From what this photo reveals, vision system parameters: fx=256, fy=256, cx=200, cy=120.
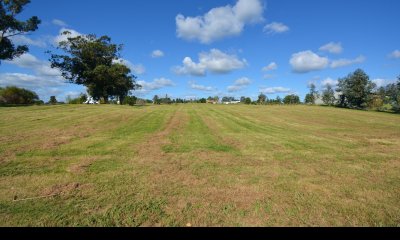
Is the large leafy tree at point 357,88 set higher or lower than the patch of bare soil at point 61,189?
higher

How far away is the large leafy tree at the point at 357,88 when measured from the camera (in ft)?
230

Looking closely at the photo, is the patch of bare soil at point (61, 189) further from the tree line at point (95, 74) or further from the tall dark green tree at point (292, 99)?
the tall dark green tree at point (292, 99)

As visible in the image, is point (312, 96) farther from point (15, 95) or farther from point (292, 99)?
point (15, 95)

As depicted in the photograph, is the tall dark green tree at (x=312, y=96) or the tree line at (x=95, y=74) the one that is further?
the tall dark green tree at (x=312, y=96)

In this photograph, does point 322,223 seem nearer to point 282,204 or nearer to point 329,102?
point 282,204

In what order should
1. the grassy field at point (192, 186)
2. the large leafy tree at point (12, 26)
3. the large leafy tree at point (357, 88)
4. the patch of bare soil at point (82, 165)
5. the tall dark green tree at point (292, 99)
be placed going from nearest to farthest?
the grassy field at point (192, 186) → the patch of bare soil at point (82, 165) → the large leafy tree at point (12, 26) → the large leafy tree at point (357, 88) → the tall dark green tree at point (292, 99)

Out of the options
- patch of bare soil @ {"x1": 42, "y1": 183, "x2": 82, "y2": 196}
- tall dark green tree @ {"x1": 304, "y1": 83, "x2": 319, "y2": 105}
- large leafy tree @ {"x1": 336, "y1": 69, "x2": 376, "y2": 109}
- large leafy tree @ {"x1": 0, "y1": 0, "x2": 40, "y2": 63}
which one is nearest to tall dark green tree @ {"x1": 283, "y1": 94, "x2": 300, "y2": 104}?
tall dark green tree @ {"x1": 304, "y1": 83, "x2": 319, "y2": 105}

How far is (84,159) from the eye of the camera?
7434 millimetres

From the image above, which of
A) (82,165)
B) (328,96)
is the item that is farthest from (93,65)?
(328,96)

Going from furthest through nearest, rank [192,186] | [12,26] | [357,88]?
[357,88]
[12,26]
[192,186]

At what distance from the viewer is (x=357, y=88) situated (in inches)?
2776

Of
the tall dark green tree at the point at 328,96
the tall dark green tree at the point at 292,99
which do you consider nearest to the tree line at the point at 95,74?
the tall dark green tree at the point at 328,96
